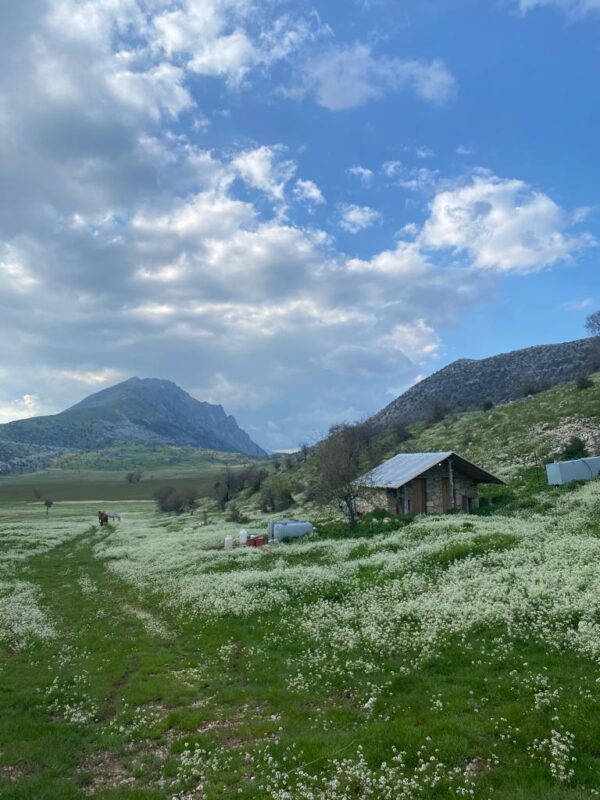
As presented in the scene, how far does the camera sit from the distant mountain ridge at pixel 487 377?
14788 cm

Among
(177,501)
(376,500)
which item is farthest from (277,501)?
(177,501)

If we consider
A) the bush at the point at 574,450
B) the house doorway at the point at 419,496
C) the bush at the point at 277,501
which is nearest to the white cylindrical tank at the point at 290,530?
the house doorway at the point at 419,496

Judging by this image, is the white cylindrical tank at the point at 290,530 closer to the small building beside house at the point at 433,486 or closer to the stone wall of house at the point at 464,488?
the small building beside house at the point at 433,486

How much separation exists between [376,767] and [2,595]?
3028 centimetres

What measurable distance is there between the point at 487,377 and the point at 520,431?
103466 mm

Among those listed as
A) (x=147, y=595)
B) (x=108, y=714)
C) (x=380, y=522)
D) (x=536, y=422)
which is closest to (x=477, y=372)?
(x=536, y=422)

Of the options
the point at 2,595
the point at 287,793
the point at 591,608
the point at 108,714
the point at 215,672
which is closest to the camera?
the point at 287,793

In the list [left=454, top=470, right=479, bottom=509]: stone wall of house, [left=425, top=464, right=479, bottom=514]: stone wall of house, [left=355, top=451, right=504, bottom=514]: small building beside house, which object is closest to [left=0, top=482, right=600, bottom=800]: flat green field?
[left=355, top=451, right=504, bottom=514]: small building beside house

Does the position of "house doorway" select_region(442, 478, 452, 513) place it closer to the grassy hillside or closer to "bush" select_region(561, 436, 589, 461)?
the grassy hillside

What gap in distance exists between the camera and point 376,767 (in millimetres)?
10523

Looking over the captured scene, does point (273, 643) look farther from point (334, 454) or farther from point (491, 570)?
point (334, 454)

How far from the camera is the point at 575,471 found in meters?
45.6

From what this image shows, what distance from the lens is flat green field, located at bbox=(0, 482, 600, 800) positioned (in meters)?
10.5

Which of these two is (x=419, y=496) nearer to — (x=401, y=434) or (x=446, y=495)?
(x=446, y=495)
